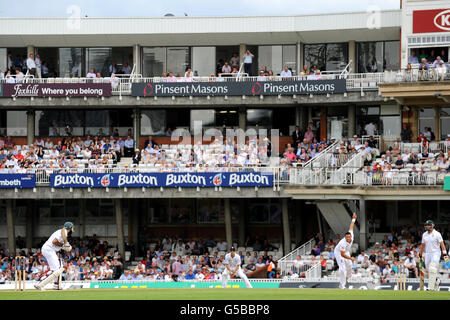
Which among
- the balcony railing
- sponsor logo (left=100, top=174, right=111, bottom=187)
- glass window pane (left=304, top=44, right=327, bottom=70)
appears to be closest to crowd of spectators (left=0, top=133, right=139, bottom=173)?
sponsor logo (left=100, top=174, right=111, bottom=187)

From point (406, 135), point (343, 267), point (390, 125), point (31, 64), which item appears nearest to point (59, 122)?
point (31, 64)

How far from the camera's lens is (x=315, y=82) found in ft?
122

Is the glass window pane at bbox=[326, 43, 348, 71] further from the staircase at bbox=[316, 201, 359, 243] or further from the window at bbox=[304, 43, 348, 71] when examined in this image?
the staircase at bbox=[316, 201, 359, 243]

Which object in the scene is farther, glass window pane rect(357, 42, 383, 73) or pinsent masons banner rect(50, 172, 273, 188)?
glass window pane rect(357, 42, 383, 73)

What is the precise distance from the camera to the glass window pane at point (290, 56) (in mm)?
40700

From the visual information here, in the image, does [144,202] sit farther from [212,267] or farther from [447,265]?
[447,265]

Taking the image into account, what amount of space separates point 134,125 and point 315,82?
905cm

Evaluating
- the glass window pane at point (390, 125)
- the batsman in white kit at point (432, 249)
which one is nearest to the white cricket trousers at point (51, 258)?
the batsman in white kit at point (432, 249)

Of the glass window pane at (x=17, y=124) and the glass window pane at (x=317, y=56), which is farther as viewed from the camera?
the glass window pane at (x=17, y=124)

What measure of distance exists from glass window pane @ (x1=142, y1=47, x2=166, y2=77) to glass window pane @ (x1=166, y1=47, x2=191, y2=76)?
0.92ft

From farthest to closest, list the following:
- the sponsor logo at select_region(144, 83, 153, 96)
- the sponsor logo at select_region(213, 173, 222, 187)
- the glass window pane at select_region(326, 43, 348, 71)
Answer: the glass window pane at select_region(326, 43, 348, 71) → the sponsor logo at select_region(144, 83, 153, 96) → the sponsor logo at select_region(213, 173, 222, 187)

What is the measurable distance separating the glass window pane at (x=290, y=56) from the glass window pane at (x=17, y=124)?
12.4 m

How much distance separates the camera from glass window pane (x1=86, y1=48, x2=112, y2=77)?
138 ft

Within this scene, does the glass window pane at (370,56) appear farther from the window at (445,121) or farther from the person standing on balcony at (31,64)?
the person standing on balcony at (31,64)
